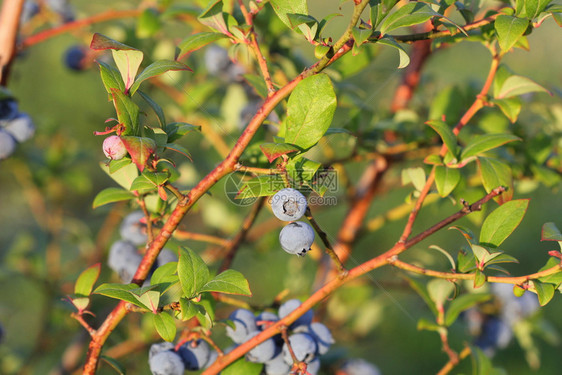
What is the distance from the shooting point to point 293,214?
57 centimetres

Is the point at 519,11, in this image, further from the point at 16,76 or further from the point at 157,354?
the point at 16,76

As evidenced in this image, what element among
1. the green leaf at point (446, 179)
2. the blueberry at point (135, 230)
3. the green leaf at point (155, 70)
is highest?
the green leaf at point (155, 70)

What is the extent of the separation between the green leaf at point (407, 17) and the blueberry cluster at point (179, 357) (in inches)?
19.4

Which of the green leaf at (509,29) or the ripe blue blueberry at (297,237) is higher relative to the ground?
the green leaf at (509,29)

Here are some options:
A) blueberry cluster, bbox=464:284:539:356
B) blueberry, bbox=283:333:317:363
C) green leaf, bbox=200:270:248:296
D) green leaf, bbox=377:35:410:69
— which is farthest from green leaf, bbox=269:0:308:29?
blueberry cluster, bbox=464:284:539:356

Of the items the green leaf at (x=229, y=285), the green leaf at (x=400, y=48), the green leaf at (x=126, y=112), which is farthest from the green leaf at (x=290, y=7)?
the green leaf at (x=229, y=285)

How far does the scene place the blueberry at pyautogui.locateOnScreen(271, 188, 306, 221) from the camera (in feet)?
1.85

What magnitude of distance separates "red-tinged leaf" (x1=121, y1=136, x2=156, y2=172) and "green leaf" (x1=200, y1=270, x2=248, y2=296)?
165 mm

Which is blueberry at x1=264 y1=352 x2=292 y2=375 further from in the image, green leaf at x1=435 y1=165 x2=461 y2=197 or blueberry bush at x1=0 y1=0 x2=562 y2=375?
green leaf at x1=435 y1=165 x2=461 y2=197

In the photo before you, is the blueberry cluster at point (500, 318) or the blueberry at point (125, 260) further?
the blueberry cluster at point (500, 318)

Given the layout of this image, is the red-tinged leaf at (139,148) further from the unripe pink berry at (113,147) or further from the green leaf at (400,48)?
the green leaf at (400,48)

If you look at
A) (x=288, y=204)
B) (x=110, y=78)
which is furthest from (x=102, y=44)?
(x=288, y=204)

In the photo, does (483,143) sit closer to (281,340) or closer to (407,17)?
(407,17)

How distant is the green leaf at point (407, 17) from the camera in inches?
23.5
